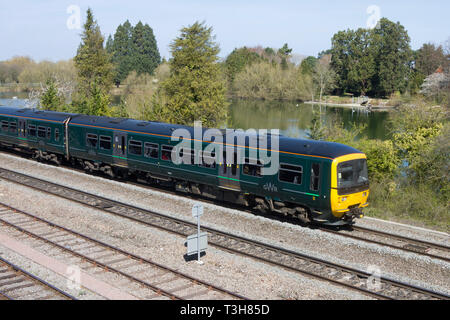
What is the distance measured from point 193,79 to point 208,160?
18.0 meters

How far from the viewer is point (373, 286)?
1120 cm

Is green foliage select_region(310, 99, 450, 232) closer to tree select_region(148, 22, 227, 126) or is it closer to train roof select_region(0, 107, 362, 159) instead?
train roof select_region(0, 107, 362, 159)

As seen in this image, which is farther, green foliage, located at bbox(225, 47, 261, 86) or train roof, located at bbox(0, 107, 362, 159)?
green foliage, located at bbox(225, 47, 261, 86)

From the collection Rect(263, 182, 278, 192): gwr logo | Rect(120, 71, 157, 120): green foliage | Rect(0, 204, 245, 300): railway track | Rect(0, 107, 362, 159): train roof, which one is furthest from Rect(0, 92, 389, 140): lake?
Rect(0, 204, 245, 300): railway track

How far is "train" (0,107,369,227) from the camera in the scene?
1477cm

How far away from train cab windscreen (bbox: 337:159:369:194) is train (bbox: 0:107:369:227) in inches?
1.3

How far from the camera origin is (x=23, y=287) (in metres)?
10.7

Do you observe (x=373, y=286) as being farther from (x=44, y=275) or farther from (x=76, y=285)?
(x=44, y=275)

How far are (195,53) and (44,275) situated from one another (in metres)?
25.8

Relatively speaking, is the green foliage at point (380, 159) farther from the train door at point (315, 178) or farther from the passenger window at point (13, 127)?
the passenger window at point (13, 127)

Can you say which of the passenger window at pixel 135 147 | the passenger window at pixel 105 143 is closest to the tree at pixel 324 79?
the passenger window at pixel 105 143

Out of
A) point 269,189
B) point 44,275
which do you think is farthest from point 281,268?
point 44,275

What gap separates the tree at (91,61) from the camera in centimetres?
5141

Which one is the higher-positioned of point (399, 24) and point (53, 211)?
point (399, 24)
